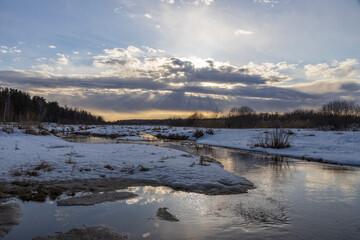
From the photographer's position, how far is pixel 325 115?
2745 cm

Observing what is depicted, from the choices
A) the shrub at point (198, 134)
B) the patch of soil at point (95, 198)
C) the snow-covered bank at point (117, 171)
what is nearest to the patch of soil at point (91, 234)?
the patch of soil at point (95, 198)

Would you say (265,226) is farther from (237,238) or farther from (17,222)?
(17,222)

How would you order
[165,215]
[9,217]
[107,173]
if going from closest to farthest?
[9,217], [165,215], [107,173]

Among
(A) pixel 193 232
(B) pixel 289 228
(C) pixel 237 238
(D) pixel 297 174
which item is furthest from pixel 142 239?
(D) pixel 297 174

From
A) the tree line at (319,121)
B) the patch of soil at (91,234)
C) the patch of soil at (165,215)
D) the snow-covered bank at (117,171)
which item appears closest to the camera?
the patch of soil at (91,234)

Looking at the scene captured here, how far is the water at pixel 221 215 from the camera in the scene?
3.63 m

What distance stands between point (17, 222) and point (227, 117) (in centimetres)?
3743

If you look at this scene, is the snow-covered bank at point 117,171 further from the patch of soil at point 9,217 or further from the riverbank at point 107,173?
the patch of soil at point 9,217

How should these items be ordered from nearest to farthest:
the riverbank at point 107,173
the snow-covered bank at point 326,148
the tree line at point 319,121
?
the riverbank at point 107,173, the snow-covered bank at point 326,148, the tree line at point 319,121

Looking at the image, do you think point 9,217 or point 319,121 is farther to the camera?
point 319,121

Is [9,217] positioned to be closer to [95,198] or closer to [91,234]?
[95,198]

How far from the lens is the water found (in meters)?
3.63

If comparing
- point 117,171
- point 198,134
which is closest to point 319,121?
point 198,134

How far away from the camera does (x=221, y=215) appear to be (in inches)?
172
